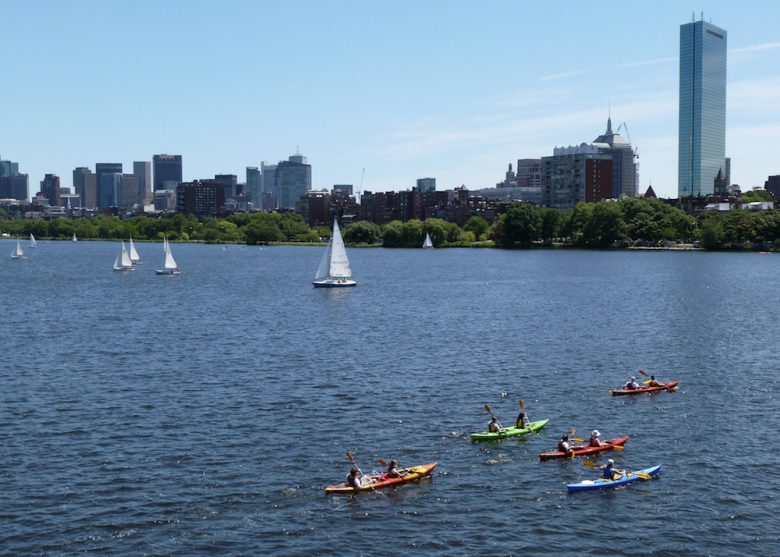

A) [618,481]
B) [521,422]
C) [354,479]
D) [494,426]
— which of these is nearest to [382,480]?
[354,479]

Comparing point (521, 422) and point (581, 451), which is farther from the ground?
point (521, 422)

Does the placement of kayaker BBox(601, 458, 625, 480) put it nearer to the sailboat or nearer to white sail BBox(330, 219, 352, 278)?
white sail BBox(330, 219, 352, 278)

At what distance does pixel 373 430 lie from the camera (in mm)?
58594

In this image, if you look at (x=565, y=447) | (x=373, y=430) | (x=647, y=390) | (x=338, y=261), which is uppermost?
(x=338, y=261)

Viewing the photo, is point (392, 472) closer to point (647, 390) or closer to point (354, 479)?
point (354, 479)

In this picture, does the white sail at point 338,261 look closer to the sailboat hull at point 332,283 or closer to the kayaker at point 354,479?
the sailboat hull at point 332,283

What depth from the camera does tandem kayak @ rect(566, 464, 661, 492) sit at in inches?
1880

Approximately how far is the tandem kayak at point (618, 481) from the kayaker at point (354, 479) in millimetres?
10897

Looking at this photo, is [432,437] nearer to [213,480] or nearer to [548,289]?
[213,480]

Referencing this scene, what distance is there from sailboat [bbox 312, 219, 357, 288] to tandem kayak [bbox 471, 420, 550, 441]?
341 ft

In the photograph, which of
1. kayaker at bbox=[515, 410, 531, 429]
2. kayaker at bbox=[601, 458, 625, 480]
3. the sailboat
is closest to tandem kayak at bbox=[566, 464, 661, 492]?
kayaker at bbox=[601, 458, 625, 480]

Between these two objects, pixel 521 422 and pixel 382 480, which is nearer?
pixel 382 480

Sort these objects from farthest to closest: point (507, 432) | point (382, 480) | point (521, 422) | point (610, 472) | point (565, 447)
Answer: point (521, 422), point (507, 432), point (565, 447), point (610, 472), point (382, 480)

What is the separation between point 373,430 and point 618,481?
54.5 feet
